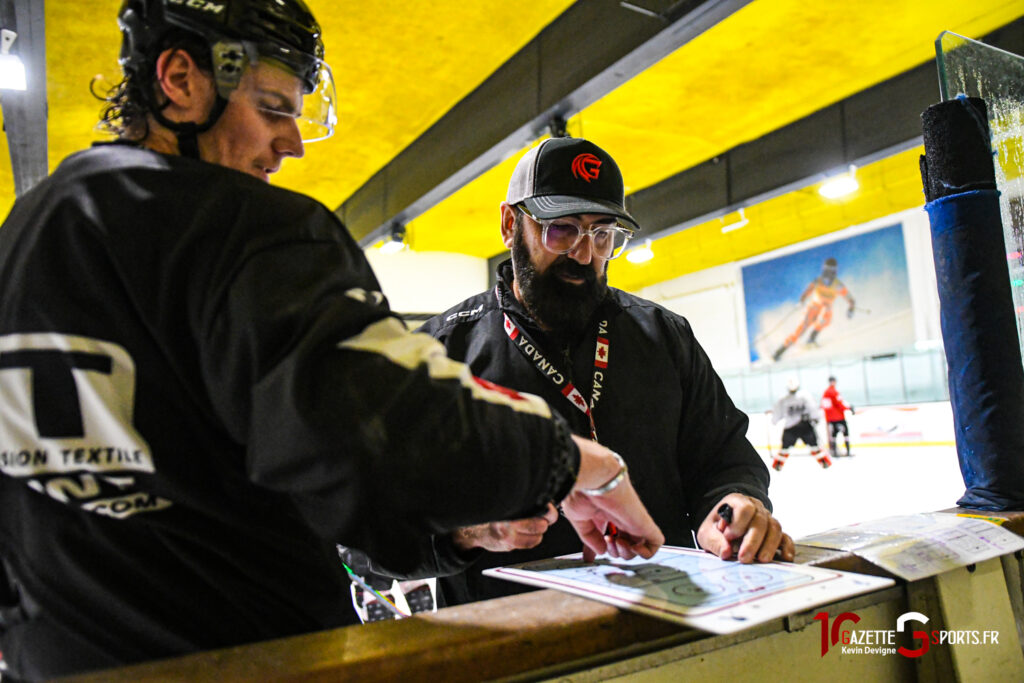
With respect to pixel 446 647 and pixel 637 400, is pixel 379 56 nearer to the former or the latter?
pixel 637 400

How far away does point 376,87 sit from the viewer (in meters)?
6.57

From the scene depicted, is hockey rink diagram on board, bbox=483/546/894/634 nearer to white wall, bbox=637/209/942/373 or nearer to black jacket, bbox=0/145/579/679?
black jacket, bbox=0/145/579/679

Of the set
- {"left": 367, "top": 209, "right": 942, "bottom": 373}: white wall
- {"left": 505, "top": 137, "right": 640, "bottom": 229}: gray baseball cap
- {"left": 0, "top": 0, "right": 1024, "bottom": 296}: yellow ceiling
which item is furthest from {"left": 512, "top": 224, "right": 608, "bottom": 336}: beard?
{"left": 367, "top": 209, "right": 942, "bottom": 373}: white wall

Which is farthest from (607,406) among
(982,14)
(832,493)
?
(832,493)

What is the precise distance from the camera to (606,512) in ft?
2.90

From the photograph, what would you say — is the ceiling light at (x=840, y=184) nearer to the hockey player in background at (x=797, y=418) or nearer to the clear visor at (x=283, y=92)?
the hockey player in background at (x=797, y=418)

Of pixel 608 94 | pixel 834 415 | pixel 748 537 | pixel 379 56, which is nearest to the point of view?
pixel 748 537

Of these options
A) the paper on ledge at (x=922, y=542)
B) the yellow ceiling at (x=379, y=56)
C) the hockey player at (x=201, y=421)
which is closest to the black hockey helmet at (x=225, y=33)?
the hockey player at (x=201, y=421)

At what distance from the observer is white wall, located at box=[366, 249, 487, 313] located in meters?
13.3

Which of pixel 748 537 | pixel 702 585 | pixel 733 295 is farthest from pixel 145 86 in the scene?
pixel 733 295

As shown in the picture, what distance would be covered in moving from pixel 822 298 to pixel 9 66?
46.0 feet

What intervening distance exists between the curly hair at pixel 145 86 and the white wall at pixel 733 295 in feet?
46.9

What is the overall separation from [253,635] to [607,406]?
110cm

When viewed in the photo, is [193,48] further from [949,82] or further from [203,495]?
[949,82]
